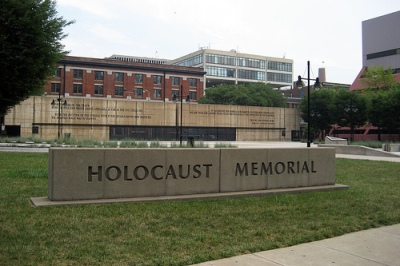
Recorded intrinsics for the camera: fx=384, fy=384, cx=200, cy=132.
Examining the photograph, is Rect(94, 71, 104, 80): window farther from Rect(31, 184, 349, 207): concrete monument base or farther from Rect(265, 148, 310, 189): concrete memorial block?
Rect(31, 184, 349, 207): concrete monument base

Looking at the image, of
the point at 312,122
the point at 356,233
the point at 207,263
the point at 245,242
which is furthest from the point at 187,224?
the point at 312,122

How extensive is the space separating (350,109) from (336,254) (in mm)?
64040

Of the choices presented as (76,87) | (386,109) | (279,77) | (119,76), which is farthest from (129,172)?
(279,77)

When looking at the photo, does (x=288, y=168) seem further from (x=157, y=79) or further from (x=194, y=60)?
(x=194, y=60)

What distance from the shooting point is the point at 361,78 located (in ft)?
265

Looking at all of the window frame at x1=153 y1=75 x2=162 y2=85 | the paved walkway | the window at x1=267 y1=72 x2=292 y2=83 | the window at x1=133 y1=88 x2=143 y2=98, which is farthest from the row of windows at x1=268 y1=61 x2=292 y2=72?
the paved walkway

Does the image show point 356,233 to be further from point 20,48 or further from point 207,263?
point 20,48

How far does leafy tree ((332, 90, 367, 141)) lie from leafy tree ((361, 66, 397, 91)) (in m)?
10.6

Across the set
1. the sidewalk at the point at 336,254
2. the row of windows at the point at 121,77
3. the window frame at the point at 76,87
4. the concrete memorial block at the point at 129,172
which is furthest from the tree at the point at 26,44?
the window frame at the point at 76,87

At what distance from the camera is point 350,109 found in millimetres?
64812

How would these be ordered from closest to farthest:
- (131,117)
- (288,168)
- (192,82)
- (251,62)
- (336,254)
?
(336,254) → (288,168) → (131,117) → (192,82) → (251,62)

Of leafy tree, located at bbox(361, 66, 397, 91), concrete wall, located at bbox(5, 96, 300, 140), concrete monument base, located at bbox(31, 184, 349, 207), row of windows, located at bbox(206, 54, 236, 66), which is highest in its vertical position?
row of windows, located at bbox(206, 54, 236, 66)

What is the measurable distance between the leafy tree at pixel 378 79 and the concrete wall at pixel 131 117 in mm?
17000

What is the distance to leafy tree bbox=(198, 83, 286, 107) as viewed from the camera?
266 ft
